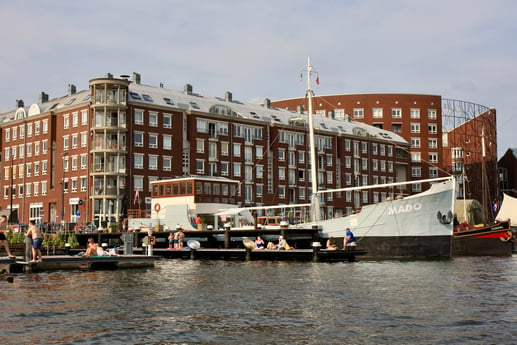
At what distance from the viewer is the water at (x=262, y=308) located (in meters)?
15.0

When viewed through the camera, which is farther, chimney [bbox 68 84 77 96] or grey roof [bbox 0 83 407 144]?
chimney [bbox 68 84 77 96]

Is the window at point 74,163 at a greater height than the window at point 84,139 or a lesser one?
lesser

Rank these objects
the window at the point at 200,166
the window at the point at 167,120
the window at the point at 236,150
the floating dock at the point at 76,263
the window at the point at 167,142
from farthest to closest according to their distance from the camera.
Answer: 1. the window at the point at 236,150
2. the window at the point at 200,166
3. the window at the point at 167,120
4. the window at the point at 167,142
5. the floating dock at the point at 76,263

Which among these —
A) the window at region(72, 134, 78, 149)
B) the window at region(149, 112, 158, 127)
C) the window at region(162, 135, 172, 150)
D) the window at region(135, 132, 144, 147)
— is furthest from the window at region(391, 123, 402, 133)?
the window at region(72, 134, 78, 149)

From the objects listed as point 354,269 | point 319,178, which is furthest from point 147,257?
point 319,178

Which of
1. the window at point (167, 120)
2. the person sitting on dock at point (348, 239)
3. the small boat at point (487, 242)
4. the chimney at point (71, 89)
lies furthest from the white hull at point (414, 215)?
the chimney at point (71, 89)

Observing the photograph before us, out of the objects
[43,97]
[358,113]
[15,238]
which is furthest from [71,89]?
[358,113]

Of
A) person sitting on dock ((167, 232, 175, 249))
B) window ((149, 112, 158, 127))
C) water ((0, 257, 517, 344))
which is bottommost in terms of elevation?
water ((0, 257, 517, 344))

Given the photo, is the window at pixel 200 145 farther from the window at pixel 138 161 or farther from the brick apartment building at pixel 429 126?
the brick apartment building at pixel 429 126

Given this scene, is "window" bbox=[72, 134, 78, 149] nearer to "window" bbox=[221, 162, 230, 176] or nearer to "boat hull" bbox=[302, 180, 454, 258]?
"window" bbox=[221, 162, 230, 176]

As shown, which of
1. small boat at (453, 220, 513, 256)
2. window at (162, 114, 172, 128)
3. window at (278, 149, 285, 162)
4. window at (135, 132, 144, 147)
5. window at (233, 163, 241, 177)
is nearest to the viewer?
small boat at (453, 220, 513, 256)

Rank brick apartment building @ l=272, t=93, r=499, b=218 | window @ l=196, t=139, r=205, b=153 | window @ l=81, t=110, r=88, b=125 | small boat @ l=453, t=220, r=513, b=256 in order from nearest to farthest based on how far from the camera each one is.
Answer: small boat @ l=453, t=220, r=513, b=256 < window @ l=81, t=110, r=88, b=125 < window @ l=196, t=139, r=205, b=153 < brick apartment building @ l=272, t=93, r=499, b=218

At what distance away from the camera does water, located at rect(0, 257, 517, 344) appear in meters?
15.0

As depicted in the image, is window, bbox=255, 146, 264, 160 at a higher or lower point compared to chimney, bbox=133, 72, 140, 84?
lower
